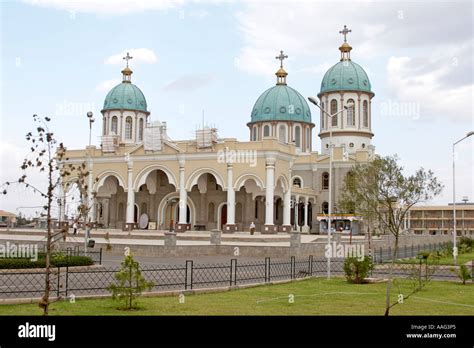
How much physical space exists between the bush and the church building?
80.1 feet

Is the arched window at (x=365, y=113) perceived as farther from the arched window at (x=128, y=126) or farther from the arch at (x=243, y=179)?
the arched window at (x=128, y=126)

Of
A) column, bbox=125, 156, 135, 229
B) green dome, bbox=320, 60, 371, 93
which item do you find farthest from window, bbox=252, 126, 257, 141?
column, bbox=125, 156, 135, 229

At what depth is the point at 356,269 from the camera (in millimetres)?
17516

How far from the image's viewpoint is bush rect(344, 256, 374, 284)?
17.3m

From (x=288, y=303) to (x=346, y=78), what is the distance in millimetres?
50148

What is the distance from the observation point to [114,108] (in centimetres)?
6562

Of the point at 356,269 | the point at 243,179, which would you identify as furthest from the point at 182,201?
the point at 356,269

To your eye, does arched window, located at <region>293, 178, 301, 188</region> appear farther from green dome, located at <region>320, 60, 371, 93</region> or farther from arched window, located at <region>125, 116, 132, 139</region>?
arched window, located at <region>125, 116, 132, 139</region>

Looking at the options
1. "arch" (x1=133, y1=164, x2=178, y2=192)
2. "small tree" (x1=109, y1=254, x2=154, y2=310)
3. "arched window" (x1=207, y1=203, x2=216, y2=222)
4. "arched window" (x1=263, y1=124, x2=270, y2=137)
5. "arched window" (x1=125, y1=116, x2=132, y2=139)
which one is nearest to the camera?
"small tree" (x1=109, y1=254, x2=154, y2=310)

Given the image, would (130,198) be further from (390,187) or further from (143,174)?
(390,187)

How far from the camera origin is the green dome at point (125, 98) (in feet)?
216

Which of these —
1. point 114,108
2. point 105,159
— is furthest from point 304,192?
point 114,108

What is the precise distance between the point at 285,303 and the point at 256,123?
49.5m
